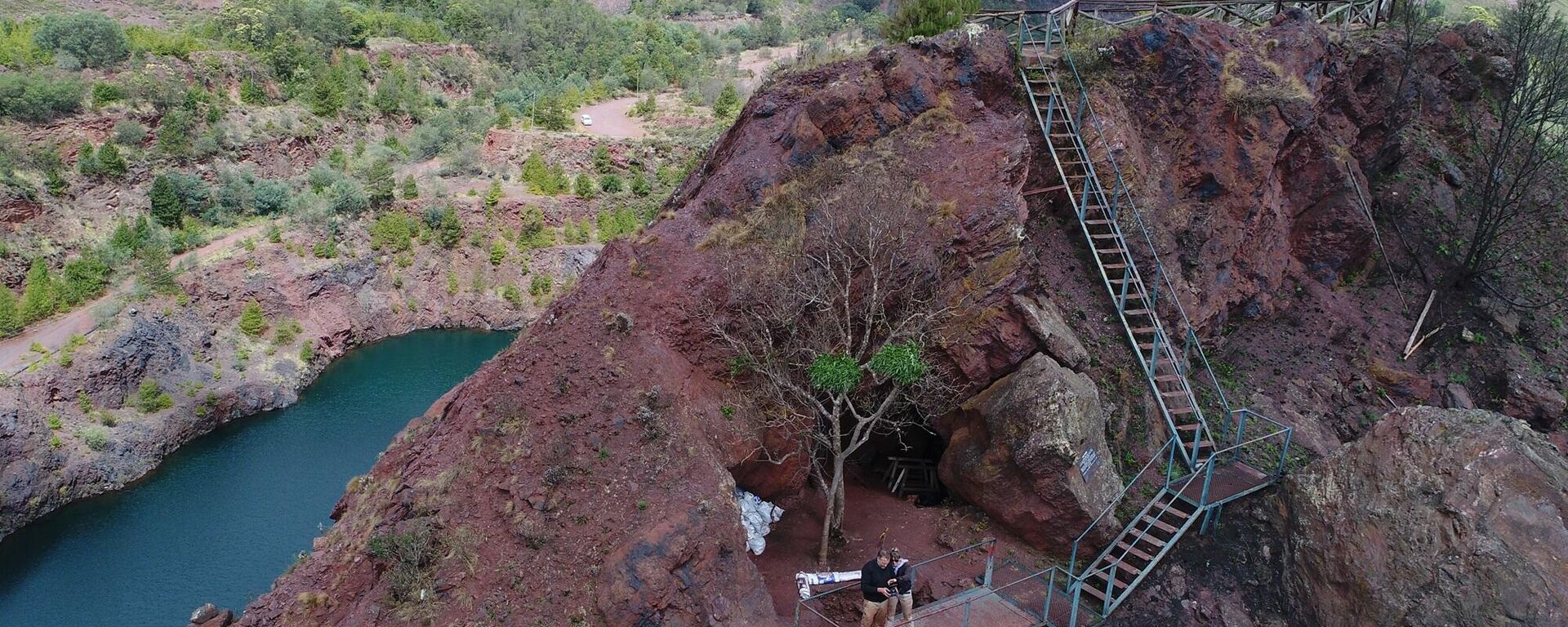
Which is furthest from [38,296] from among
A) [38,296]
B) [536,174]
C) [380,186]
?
[536,174]

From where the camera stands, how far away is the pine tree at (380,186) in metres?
46.9

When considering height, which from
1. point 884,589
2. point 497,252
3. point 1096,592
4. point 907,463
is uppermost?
point 884,589

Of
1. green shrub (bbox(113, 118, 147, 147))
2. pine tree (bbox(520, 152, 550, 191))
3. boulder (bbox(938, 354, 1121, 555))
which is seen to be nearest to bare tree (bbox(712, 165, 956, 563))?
boulder (bbox(938, 354, 1121, 555))

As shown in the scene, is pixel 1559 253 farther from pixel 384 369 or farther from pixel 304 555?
pixel 384 369

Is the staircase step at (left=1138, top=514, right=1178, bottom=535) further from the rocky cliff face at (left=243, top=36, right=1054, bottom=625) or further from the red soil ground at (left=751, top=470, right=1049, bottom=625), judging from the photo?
the rocky cliff face at (left=243, top=36, right=1054, bottom=625)

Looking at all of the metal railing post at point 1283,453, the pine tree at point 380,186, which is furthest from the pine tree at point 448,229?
the metal railing post at point 1283,453

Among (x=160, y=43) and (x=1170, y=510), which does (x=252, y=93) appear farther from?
(x=1170, y=510)

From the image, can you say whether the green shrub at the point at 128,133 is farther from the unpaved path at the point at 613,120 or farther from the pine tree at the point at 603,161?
the unpaved path at the point at 613,120

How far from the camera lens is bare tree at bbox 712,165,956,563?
14.9m

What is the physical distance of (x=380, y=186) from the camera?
1853 inches

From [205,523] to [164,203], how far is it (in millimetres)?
22970

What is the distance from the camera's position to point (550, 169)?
53.3 m

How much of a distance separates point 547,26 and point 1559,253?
79.1 meters

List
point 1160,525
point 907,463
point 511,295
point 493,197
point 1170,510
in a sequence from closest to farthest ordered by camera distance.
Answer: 1. point 1160,525
2. point 1170,510
3. point 907,463
4. point 511,295
5. point 493,197
